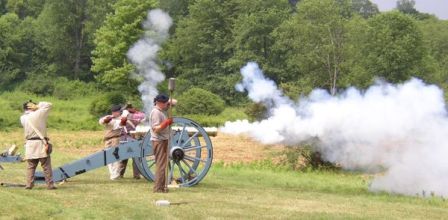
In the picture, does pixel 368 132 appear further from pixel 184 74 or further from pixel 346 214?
pixel 184 74

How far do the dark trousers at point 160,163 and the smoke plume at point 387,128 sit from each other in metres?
2.70

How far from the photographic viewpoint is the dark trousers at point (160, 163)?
1180 centimetres

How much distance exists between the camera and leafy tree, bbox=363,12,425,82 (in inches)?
1716

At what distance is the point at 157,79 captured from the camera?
2692 cm

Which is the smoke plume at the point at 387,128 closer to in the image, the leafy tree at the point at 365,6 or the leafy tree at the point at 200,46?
the leafy tree at the point at 200,46

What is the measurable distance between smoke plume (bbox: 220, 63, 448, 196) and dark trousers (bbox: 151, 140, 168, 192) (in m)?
2.70

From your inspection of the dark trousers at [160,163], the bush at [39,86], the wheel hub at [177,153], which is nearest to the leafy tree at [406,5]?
the bush at [39,86]

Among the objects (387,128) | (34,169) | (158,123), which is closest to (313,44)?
(387,128)

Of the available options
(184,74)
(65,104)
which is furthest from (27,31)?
(184,74)

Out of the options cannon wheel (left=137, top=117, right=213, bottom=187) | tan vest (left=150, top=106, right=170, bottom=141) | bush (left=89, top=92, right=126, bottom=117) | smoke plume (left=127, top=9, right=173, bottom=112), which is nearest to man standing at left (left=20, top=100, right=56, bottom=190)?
tan vest (left=150, top=106, right=170, bottom=141)

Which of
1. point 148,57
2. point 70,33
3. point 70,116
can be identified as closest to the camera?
point 148,57

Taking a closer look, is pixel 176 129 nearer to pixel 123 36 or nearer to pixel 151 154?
pixel 151 154

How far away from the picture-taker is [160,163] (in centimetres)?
1187

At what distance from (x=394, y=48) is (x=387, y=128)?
1249 inches
